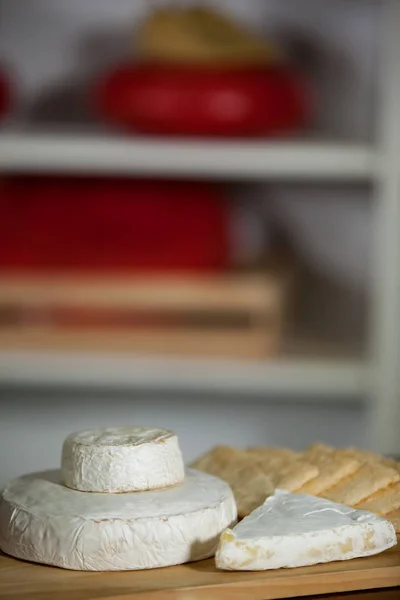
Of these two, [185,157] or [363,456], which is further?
[185,157]

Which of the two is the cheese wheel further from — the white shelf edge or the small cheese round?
the white shelf edge

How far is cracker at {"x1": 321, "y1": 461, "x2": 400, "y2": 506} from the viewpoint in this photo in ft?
2.33

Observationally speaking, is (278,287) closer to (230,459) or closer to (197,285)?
(197,285)

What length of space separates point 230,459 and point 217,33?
1.10m

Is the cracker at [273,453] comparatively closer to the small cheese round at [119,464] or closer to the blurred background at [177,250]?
the small cheese round at [119,464]

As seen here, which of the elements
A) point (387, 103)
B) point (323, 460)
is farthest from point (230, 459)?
point (387, 103)

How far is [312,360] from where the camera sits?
1797 millimetres

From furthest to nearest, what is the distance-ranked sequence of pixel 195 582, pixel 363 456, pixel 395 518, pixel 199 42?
1. pixel 199 42
2. pixel 363 456
3. pixel 395 518
4. pixel 195 582

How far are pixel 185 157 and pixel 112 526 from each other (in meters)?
1.22

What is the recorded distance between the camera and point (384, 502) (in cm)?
71

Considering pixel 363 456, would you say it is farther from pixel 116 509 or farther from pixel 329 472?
pixel 116 509

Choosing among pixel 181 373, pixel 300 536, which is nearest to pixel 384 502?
pixel 300 536

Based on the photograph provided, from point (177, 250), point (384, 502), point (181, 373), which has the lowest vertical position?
point (181, 373)

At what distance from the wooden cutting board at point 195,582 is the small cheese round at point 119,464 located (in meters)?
0.06
